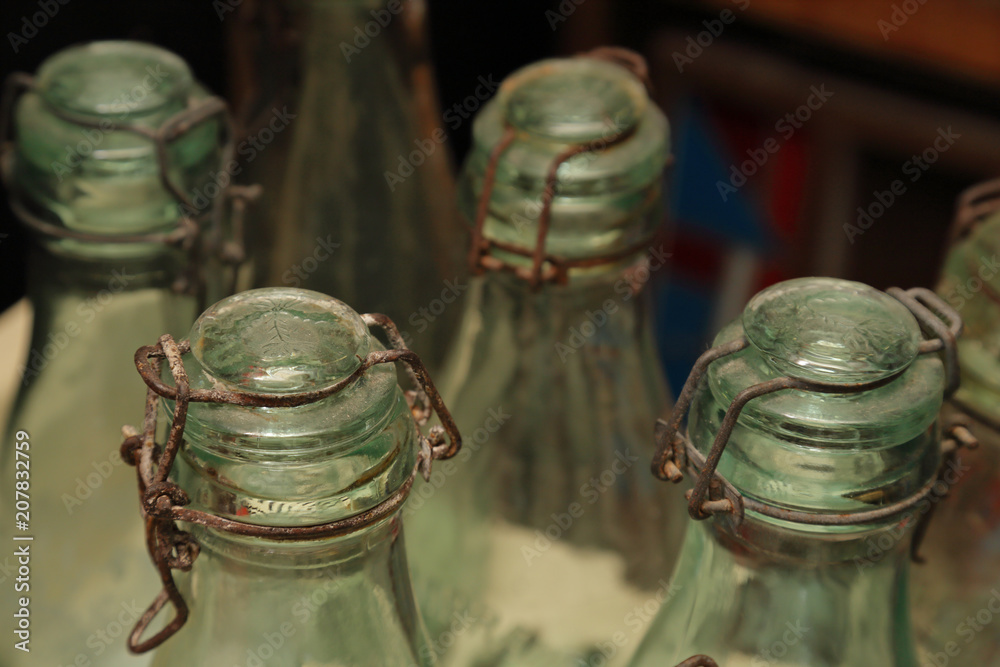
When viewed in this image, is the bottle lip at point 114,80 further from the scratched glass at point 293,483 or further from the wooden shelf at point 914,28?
the wooden shelf at point 914,28

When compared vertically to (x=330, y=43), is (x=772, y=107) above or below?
below

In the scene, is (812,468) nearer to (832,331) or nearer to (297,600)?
(832,331)

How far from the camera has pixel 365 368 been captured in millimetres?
298

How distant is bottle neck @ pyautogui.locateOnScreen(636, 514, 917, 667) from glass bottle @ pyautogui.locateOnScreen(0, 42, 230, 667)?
0.21 meters

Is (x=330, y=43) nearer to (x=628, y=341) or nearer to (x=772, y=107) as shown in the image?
(x=628, y=341)

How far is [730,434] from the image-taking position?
0.30 metres

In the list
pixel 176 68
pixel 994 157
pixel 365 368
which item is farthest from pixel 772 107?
pixel 365 368

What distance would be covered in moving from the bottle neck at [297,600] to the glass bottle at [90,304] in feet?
0.37

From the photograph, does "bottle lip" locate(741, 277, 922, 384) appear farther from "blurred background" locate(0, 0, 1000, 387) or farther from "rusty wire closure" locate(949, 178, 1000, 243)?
"blurred background" locate(0, 0, 1000, 387)

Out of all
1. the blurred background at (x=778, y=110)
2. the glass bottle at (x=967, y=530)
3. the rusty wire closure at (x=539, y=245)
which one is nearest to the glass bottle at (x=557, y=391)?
the rusty wire closure at (x=539, y=245)

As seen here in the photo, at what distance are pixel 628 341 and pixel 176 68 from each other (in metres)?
0.21

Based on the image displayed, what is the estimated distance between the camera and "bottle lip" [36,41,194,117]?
421 millimetres

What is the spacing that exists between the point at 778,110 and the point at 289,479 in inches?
39.6

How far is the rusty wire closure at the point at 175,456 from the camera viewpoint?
0.92 ft
